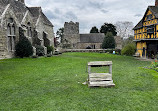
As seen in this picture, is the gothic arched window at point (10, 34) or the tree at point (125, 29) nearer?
the gothic arched window at point (10, 34)

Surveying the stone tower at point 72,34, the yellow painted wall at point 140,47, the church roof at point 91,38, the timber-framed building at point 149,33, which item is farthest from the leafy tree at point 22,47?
the church roof at point 91,38

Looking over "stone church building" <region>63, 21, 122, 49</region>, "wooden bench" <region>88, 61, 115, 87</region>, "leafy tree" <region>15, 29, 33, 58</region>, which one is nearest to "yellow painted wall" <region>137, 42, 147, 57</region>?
"leafy tree" <region>15, 29, 33, 58</region>

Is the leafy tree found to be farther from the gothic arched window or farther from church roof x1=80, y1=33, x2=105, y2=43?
church roof x1=80, y1=33, x2=105, y2=43

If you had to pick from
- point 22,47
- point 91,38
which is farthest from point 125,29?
point 22,47

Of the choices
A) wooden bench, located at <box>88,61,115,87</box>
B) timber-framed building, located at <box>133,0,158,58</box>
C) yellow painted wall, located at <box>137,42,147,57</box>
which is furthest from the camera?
yellow painted wall, located at <box>137,42,147,57</box>

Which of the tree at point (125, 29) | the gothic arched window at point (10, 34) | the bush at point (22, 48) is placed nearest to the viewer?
the gothic arched window at point (10, 34)

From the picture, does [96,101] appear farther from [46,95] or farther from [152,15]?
[152,15]

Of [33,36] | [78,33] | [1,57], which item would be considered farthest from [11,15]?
[78,33]

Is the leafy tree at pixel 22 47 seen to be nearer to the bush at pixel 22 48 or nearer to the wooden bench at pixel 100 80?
the bush at pixel 22 48

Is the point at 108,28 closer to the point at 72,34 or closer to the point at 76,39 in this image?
the point at 76,39

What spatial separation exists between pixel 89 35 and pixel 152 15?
39.4 metres

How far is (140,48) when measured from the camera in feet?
104

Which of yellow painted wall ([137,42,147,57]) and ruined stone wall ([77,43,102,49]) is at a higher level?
ruined stone wall ([77,43,102,49])

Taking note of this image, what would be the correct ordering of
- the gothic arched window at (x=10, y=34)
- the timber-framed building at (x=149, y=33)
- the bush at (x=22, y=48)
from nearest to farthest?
the gothic arched window at (x=10, y=34) → the bush at (x=22, y=48) → the timber-framed building at (x=149, y=33)
